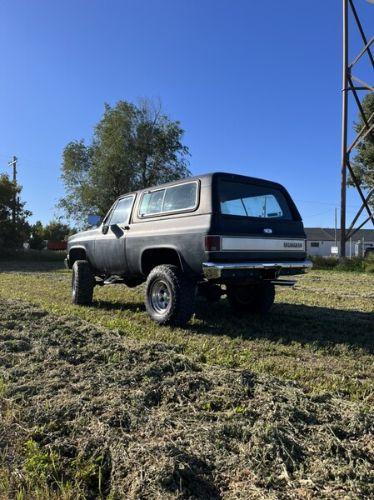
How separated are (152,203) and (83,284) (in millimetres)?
2291

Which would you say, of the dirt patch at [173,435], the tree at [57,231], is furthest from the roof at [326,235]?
the dirt patch at [173,435]

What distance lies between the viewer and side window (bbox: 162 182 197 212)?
21.4 feet

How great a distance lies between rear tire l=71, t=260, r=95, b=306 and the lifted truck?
0.90 m

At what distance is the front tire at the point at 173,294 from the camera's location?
6.36 m

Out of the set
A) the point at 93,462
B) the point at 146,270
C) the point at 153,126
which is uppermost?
the point at 153,126

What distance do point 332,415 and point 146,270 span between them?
179 inches

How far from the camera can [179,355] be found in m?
4.76

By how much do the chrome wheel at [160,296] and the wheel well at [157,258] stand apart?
38cm

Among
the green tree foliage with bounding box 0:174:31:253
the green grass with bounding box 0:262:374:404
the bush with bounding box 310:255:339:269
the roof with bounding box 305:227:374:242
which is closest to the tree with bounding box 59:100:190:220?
the green tree foliage with bounding box 0:174:31:253

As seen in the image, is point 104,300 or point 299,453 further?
point 104,300

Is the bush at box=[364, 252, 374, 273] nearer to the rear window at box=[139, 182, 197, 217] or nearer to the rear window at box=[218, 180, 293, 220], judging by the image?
the rear window at box=[218, 180, 293, 220]

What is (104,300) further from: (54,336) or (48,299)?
(54,336)

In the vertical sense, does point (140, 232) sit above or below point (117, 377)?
above

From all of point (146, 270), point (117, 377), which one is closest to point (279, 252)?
point (146, 270)
